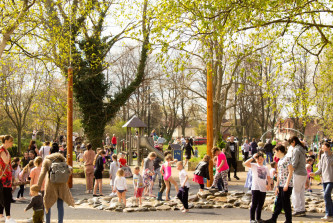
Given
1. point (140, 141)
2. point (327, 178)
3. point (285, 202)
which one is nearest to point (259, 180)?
point (285, 202)

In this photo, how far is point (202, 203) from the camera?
12680mm

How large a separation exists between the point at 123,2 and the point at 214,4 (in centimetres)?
1078

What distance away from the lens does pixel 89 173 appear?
16203 millimetres

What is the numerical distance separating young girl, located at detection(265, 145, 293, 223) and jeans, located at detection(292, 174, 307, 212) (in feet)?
2.56

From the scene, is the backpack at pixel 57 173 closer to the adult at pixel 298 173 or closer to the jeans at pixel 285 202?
the jeans at pixel 285 202

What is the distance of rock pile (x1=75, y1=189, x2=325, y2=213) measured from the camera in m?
12.2

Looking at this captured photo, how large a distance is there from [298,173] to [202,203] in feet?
11.3

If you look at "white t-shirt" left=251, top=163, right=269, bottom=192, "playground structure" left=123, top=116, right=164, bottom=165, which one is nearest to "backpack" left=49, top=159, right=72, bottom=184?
"white t-shirt" left=251, top=163, right=269, bottom=192

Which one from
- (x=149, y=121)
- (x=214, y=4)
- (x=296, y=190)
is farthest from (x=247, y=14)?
(x=149, y=121)

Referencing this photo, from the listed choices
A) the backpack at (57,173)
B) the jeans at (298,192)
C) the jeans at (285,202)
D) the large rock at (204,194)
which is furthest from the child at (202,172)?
the backpack at (57,173)

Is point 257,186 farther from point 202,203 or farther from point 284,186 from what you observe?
point 202,203

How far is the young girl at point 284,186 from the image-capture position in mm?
9359

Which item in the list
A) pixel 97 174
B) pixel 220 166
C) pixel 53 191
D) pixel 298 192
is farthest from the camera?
pixel 97 174

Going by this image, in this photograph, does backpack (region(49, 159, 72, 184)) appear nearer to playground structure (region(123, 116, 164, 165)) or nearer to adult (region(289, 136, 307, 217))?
adult (region(289, 136, 307, 217))
